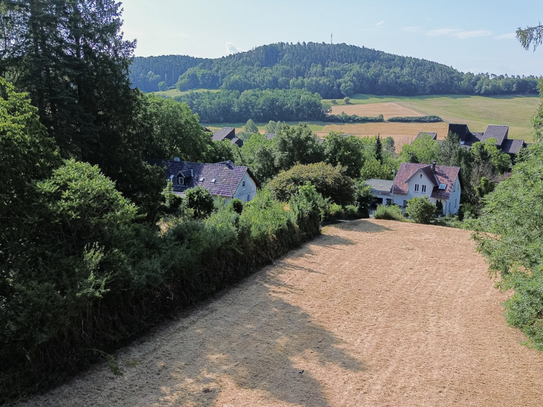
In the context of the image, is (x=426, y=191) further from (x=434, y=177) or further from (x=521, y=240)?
(x=521, y=240)

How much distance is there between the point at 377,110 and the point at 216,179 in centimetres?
8891

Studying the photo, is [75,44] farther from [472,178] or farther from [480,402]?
[472,178]

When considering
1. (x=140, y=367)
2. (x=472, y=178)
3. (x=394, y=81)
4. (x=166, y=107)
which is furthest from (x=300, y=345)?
(x=394, y=81)

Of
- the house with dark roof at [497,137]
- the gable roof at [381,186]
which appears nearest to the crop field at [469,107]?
the house with dark roof at [497,137]

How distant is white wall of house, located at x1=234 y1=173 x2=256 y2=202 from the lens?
33250 millimetres

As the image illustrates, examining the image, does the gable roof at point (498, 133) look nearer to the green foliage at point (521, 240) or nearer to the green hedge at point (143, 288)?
the green foliage at point (521, 240)

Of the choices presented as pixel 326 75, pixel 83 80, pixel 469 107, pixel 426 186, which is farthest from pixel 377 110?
pixel 83 80

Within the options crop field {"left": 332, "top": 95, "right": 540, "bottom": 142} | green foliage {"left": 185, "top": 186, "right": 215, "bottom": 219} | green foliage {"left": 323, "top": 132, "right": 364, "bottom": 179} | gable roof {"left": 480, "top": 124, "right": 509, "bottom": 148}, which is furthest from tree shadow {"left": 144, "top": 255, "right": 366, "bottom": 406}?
crop field {"left": 332, "top": 95, "right": 540, "bottom": 142}

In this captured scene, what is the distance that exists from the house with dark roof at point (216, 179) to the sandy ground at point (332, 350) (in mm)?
17950

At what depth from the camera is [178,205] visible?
25.2 metres

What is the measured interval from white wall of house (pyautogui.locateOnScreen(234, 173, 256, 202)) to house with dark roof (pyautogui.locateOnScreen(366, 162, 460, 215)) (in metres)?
15.7

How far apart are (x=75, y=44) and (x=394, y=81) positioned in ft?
455

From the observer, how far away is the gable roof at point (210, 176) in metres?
33.3

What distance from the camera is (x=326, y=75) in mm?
171000
